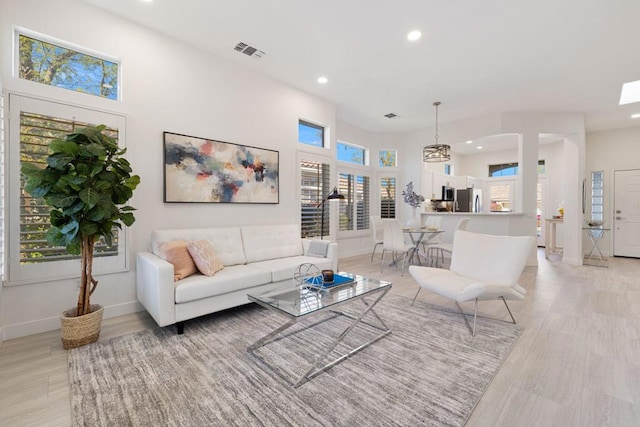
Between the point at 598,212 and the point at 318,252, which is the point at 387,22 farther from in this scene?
the point at 598,212

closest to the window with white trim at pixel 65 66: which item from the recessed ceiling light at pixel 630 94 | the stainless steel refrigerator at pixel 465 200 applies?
the recessed ceiling light at pixel 630 94

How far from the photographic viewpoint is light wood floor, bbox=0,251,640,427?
1.60 meters

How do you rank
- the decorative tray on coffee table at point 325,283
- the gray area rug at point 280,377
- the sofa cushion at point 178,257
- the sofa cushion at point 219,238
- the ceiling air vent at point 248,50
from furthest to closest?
the ceiling air vent at point 248,50 → the sofa cushion at point 219,238 → the sofa cushion at point 178,257 → the decorative tray on coffee table at point 325,283 → the gray area rug at point 280,377

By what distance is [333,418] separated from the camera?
61.5 inches

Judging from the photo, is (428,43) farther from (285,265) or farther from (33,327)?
(33,327)

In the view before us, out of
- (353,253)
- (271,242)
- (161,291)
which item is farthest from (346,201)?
(161,291)

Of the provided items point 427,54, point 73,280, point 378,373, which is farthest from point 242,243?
point 427,54

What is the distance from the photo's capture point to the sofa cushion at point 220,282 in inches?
101

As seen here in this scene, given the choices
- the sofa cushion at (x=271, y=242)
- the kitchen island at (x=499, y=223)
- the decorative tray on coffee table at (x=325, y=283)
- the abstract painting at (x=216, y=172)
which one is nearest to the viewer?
the decorative tray on coffee table at (x=325, y=283)

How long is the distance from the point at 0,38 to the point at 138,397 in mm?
3209

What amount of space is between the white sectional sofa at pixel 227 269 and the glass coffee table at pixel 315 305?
26.5 inches

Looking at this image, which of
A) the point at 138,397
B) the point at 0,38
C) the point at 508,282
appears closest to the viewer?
the point at 138,397

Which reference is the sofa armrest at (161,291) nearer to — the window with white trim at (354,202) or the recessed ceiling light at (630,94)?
the window with white trim at (354,202)

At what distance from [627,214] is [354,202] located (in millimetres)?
6469
